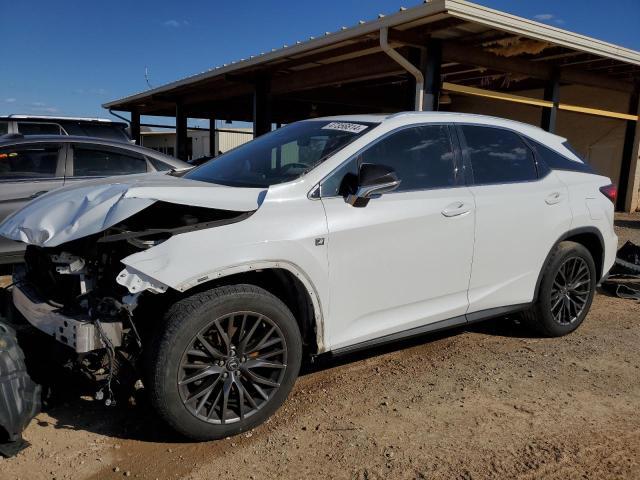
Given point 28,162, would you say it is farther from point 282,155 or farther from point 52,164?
point 282,155

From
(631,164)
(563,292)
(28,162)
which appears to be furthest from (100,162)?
(631,164)

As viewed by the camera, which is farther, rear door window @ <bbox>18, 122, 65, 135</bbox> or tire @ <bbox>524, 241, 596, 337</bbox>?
rear door window @ <bbox>18, 122, 65, 135</bbox>

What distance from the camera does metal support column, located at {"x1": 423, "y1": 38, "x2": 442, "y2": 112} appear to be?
8977 millimetres

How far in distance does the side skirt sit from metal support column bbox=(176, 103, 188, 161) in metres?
16.1

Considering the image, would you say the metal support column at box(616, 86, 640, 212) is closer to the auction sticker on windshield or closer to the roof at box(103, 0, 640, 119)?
the roof at box(103, 0, 640, 119)

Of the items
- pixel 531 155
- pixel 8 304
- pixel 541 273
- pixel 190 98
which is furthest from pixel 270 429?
pixel 190 98

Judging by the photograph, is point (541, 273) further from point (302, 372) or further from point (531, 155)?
→ point (302, 372)

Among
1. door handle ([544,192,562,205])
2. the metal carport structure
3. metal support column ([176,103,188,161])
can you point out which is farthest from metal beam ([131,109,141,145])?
door handle ([544,192,562,205])

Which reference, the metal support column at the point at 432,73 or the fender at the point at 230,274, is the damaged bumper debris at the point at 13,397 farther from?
the metal support column at the point at 432,73

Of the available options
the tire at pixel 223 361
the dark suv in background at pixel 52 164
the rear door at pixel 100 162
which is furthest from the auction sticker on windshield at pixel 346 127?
the rear door at pixel 100 162

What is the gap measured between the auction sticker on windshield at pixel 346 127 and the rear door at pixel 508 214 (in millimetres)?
833

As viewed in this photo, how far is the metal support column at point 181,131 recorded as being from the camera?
18.4 metres

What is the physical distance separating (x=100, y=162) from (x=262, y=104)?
299 inches

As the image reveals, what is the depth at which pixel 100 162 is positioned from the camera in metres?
6.23
